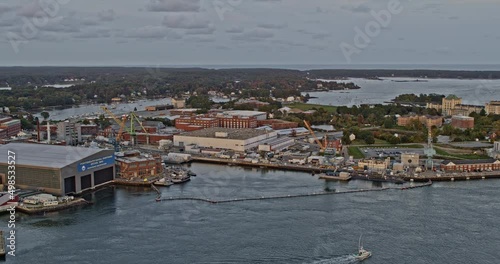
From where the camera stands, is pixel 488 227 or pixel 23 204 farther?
pixel 23 204

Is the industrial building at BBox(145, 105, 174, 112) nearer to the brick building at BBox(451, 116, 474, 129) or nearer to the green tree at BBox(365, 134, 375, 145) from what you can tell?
the green tree at BBox(365, 134, 375, 145)

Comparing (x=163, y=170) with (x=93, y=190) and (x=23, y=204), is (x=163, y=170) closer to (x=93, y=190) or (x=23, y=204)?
(x=93, y=190)

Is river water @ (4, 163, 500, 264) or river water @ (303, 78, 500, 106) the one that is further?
river water @ (303, 78, 500, 106)

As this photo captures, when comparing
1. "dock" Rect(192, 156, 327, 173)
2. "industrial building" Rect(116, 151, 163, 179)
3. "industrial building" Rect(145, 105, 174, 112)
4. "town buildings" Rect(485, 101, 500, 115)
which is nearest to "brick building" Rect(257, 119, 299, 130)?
"dock" Rect(192, 156, 327, 173)

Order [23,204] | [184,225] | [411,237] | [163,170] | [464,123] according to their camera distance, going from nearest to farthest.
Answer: [411,237], [184,225], [23,204], [163,170], [464,123]

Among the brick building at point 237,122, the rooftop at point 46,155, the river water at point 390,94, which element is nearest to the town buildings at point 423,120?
the brick building at point 237,122

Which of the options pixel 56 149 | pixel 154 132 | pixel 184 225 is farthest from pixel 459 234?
pixel 154 132

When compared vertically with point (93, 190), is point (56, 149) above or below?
above

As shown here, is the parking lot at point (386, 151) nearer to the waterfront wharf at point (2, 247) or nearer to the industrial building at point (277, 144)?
the industrial building at point (277, 144)
